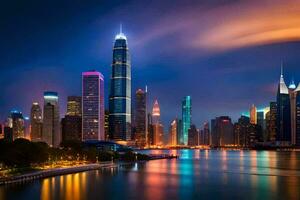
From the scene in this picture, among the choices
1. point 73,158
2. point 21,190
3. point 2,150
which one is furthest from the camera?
point 73,158

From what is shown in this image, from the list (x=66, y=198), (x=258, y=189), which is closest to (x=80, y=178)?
(x=66, y=198)

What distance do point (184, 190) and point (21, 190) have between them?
18.6 meters

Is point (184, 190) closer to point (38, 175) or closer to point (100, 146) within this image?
point (38, 175)

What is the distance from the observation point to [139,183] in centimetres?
6353

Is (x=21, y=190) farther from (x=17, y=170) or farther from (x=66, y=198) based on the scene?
(x=17, y=170)

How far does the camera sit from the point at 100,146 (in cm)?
17150

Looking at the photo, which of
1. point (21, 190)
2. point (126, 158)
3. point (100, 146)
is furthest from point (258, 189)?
point (100, 146)

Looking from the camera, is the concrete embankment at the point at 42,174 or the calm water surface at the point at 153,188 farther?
the concrete embankment at the point at 42,174

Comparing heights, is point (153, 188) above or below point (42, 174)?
below

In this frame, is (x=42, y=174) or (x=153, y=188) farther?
(x=42, y=174)

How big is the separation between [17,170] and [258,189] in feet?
110

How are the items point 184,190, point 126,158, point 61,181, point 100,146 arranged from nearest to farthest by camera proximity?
point 184,190 → point 61,181 → point 126,158 → point 100,146

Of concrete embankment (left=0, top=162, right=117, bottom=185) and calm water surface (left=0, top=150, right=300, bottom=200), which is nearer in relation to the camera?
calm water surface (left=0, top=150, right=300, bottom=200)

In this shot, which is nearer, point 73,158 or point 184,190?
point 184,190
